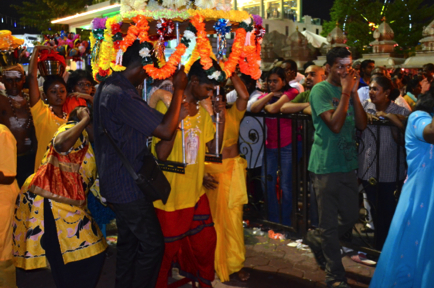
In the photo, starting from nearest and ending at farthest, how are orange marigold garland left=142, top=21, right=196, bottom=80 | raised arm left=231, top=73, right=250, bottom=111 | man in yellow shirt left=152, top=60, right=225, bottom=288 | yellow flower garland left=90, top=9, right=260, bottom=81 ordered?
orange marigold garland left=142, top=21, right=196, bottom=80 → yellow flower garland left=90, top=9, right=260, bottom=81 → man in yellow shirt left=152, top=60, right=225, bottom=288 → raised arm left=231, top=73, right=250, bottom=111

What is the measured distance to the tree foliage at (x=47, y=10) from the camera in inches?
1148

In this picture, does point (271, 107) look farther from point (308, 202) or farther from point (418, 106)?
point (418, 106)

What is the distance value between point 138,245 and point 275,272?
1966mm

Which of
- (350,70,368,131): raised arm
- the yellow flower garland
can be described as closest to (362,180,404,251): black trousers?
(350,70,368,131): raised arm

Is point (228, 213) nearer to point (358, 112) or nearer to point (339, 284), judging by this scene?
point (339, 284)

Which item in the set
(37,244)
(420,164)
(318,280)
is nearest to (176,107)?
(37,244)

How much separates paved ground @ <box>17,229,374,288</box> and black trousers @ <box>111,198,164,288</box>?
118 centimetres

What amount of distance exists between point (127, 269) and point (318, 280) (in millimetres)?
2170

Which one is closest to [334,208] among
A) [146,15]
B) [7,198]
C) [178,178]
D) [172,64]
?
[178,178]

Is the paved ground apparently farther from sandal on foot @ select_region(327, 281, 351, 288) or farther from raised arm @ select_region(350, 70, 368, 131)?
raised arm @ select_region(350, 70, 368, 131)

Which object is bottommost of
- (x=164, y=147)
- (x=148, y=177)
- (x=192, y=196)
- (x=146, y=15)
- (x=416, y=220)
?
(x=416, y=220)

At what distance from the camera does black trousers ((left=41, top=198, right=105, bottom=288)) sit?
12.1 feet

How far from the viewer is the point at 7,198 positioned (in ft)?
13.0

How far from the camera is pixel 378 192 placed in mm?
5129
